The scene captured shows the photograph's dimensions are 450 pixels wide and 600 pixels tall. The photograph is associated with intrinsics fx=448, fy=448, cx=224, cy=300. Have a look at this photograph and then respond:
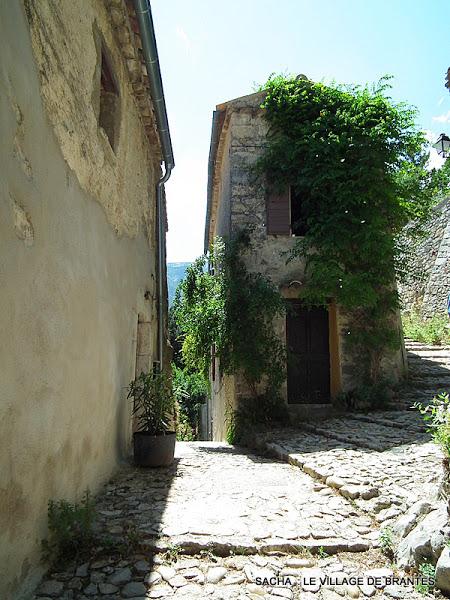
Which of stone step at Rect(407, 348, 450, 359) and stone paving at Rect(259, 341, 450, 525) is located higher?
stone step at Rect(407, 348, 450, 359)

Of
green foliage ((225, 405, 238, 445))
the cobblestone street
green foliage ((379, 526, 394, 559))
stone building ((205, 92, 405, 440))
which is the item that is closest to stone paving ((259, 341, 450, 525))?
the cobblestone street

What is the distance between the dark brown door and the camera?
8031 millimetres

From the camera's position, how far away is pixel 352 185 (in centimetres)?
768

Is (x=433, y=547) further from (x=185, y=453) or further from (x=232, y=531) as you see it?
(x=185, y=453)

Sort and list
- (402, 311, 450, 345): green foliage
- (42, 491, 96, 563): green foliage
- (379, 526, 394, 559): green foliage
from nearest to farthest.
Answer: (42, 491, 96, 563): green foliage < (379, 526, 394, 559): green foliage < (402, 311, 450, 345): green foliage

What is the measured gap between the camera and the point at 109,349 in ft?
13.0

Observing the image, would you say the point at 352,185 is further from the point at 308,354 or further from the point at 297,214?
the point at 308,354

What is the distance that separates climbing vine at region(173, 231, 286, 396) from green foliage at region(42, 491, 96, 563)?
4642mm

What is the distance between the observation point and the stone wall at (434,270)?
14352mm

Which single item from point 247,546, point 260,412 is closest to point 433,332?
point 260,412

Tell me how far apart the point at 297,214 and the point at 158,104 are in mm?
3850

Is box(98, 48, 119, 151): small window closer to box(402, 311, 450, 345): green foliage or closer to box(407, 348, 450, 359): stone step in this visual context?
box(407, 348, 450, 359): stone step

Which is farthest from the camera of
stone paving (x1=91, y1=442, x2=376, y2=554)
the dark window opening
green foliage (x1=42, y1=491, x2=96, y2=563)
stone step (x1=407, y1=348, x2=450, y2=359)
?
stone step (x1=407, y1=348, x2=450, y2=359)

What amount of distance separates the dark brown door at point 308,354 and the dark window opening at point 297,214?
136 centimetres
